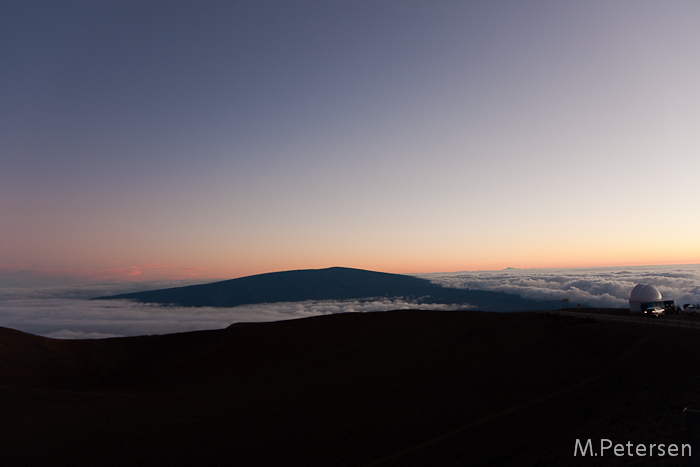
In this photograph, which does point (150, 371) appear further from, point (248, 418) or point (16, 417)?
point (248, 418)

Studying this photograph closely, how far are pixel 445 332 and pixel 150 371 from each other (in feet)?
78.8

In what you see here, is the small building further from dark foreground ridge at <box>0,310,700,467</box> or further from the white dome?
dark foreground ridge at <box>0,310,700,467</box>

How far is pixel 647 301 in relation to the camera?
107 feet

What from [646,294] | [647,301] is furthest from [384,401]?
[646,294]

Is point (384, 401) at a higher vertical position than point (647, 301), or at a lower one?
lower

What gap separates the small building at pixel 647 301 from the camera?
105 feet

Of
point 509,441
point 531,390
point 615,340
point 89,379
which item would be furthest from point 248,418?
point 89,379

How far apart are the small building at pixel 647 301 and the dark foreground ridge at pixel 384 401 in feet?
35.8

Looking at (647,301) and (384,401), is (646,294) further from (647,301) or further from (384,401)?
(384,401)

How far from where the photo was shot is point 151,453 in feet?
38.9

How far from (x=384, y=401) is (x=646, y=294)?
1206 inches

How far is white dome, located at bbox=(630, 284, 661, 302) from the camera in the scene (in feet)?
107

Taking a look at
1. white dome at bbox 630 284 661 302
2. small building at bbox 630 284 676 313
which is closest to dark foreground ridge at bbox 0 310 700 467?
small building at bbox 630 284 676 313

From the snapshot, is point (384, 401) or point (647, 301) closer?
point (384, 401)
